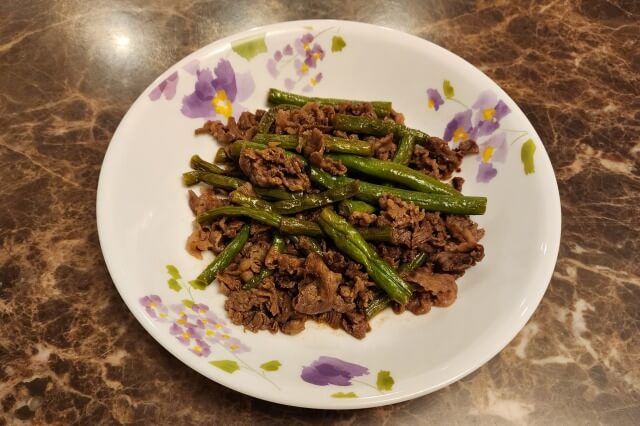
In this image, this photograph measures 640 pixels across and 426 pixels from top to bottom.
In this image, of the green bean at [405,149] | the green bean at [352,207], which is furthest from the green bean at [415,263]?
the green bean at [405,149]

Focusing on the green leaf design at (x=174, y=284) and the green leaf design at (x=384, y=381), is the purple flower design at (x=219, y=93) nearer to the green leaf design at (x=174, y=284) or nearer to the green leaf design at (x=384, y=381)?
the green leaf design at (x=174, y=284)

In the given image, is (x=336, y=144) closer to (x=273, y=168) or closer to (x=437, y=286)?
(x=273, y=168)

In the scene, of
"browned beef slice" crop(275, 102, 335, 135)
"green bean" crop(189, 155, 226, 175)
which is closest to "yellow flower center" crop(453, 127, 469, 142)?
"browned beef slice" crop(275, 102, 335, 135)

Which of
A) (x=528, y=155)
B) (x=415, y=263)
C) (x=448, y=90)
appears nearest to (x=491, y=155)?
(x=528, y=155)

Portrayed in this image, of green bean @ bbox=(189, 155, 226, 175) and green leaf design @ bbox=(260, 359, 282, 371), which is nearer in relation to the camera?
green leaf design @ bbox=(260, 359, 282, 371)

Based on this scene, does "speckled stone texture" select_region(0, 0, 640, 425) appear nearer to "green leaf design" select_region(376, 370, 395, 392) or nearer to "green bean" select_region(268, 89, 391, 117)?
"green leaf design" select_region(376, 370, 395, 392)

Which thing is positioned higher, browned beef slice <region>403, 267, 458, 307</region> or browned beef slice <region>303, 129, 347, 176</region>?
browned beef slice <region>303, 129, 347, 176</region>

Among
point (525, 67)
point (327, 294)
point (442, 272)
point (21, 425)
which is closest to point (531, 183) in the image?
point (442, 272)
